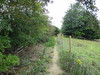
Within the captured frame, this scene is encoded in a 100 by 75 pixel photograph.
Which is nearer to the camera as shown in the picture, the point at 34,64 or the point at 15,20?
the point at 15,20

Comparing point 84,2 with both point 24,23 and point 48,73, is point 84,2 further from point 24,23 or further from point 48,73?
point 48,73

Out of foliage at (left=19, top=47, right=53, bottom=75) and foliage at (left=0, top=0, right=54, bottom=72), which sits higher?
foliage at (left=0, top=0, right=54, bottom=72)

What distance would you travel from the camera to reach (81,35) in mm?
25188

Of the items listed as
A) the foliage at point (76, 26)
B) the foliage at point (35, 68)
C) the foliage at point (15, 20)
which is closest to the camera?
the foliage at point (15, 20)

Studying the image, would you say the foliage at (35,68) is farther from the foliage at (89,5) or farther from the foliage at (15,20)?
the foliage at (89,5)

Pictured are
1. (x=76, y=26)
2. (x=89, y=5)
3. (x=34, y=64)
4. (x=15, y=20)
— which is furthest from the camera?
(x=76, y=26)

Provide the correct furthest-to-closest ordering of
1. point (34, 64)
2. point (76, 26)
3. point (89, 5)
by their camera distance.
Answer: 1. point (76, 26)
2. point (34, 64)
3. point (89, 5)

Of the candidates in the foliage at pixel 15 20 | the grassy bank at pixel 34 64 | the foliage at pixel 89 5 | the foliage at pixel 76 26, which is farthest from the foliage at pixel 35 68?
the foliage at pixel 76 26

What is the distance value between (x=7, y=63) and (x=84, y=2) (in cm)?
220

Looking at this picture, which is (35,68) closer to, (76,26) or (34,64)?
(34,64)

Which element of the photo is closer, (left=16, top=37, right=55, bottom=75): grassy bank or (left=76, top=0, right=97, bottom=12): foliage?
(left=76, top=0, right=97, bottom=12): foliage

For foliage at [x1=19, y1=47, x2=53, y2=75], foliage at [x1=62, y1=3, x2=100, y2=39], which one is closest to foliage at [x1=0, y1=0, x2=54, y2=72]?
foliage at [x1=19, y1=47, x2=53, y2=75]

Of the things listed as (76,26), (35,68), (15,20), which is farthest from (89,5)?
(76,26)

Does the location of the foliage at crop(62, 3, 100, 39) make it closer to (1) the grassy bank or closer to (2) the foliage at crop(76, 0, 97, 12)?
(1) the grassy bank
